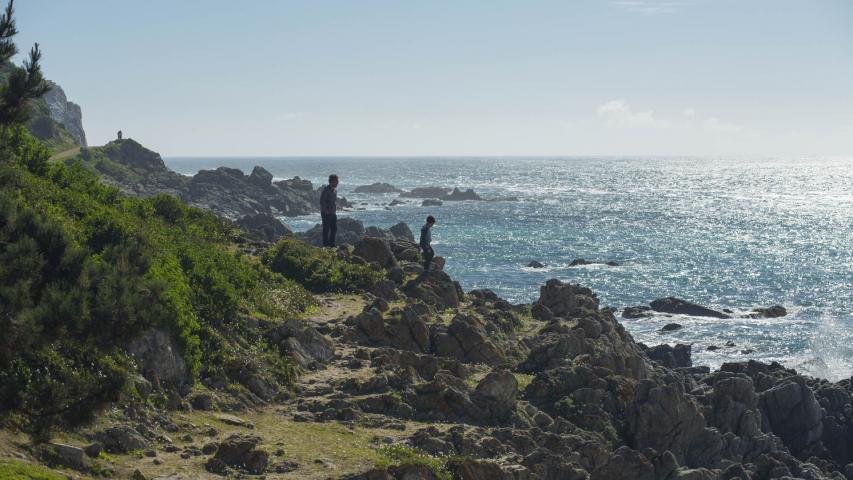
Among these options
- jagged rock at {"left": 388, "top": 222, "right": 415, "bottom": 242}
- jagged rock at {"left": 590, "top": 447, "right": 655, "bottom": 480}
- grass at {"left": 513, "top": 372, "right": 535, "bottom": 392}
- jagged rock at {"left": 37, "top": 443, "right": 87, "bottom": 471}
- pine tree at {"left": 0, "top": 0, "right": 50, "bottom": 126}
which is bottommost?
jagged rock at {"left": 590, "top": 447, "right": 655, "bottom": 480}

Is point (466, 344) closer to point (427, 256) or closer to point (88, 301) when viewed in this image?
point (427, 256)

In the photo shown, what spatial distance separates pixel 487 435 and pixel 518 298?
4349 cm

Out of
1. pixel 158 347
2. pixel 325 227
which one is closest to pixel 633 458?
pixel 158 347

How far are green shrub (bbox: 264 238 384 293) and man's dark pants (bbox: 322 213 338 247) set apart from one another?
1532 millimetres

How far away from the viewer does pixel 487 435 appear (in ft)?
67.7

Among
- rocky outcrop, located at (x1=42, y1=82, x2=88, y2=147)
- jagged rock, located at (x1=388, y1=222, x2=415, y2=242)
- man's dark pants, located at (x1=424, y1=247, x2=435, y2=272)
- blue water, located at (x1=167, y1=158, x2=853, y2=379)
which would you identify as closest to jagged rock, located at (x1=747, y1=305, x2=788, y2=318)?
blue water, located at (x1=167, y1=158, x2=853, y2=379)

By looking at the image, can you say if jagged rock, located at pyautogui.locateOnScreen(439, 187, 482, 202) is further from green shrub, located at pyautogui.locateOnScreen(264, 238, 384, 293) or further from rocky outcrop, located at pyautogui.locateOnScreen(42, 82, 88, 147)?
green shrub, located at pyautogui.locateOnScreen(264, 238, 384, 293)

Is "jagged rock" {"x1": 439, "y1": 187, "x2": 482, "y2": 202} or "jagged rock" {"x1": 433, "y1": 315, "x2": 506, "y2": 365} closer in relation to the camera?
"jagged rock" {"x1": 433, "y1": 315, "x2": 506, "y2": 365}

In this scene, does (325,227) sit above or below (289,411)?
above

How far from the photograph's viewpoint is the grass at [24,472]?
12.3m

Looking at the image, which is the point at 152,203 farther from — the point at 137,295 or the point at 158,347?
the point at 137,295

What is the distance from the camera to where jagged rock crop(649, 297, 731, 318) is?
62.5 meters

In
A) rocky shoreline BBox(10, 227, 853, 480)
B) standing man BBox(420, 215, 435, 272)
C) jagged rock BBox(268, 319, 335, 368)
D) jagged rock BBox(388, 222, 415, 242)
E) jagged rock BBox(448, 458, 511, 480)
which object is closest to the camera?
jagged rock BBox(448, 458, 511, 480)

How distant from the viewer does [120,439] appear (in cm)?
1578
